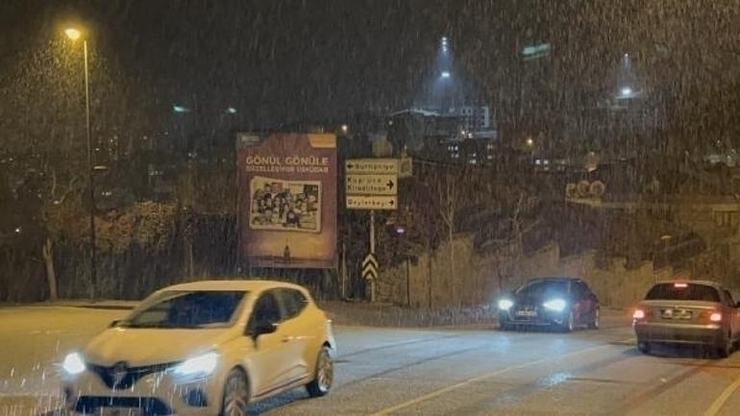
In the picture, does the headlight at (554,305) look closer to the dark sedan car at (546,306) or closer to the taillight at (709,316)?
the dark sedan car at (546,306)

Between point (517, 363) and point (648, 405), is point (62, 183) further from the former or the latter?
point (648, 405)

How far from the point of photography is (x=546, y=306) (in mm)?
24781

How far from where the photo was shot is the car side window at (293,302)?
1154 centimetres

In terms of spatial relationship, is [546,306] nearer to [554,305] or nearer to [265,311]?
[554,305]

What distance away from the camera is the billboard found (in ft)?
100

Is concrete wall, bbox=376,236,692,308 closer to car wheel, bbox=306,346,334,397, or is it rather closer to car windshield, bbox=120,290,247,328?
car wheel, bbox=306,346,334,397

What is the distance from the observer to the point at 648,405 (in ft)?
38.3

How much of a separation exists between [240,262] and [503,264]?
1011cm

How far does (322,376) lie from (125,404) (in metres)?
3.45

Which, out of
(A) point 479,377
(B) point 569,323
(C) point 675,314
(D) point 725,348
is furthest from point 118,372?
(B) point 569,323

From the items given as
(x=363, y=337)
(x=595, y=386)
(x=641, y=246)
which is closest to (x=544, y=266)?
(x=641, y=246)

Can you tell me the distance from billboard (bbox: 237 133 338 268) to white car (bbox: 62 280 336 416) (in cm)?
1868

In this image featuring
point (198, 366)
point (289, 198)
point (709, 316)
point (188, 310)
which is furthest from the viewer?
point (289, 198)

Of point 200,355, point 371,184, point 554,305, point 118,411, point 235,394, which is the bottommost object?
point 118,411
